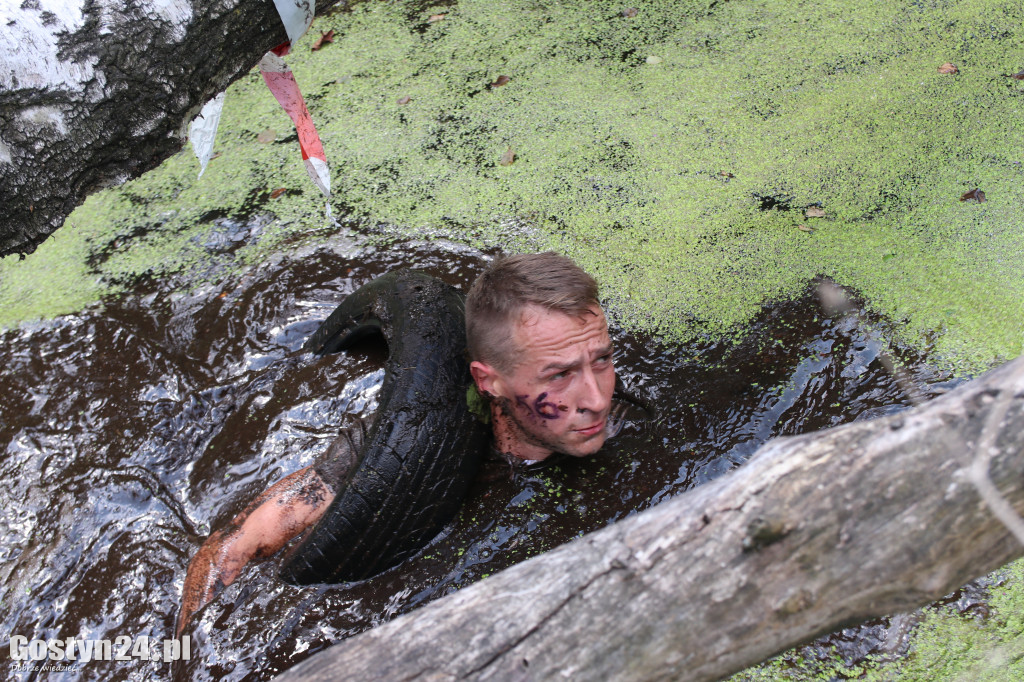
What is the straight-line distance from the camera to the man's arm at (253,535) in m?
2.44

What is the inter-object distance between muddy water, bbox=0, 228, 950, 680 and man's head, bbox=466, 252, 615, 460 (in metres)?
0.33

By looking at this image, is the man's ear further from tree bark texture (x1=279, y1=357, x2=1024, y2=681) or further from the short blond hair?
tree bark texture (x1=279, y1=357, x2=1024, y2=681)

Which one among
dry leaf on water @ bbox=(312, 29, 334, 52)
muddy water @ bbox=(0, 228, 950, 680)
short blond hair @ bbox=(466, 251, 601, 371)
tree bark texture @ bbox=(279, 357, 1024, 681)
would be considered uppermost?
dry leaf on water @ bbox=(312, 29, 334, 52)

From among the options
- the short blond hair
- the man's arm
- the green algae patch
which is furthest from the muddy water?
the short blond hair

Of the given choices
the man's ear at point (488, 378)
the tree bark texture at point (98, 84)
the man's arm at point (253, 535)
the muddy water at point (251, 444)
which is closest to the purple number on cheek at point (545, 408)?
the man's ear at point (488, 378)

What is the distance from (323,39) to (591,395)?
140 inches

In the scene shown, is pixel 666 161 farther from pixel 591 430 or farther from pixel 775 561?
pixel 775 561

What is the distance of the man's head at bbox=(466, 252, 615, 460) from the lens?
2.26 meters

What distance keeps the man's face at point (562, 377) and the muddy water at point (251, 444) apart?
1.04ft

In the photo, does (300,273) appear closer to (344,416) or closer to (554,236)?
(344,416)

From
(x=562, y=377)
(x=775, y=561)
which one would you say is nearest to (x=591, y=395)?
(x=562, y=377)

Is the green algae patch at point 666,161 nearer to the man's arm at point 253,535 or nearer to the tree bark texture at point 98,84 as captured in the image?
the man's arm at point 253,535

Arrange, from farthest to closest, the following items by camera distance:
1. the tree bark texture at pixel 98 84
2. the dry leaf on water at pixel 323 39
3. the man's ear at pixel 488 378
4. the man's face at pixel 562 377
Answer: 1. the dry leaf on water at pixel 323 39
2. the man's ear at pixel 488 378
3. the man's face at pixel 562 377
4. the tree bark texture at pixel 98 84

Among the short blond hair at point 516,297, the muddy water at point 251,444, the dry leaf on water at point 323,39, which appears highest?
the dry leaf on water at point 323,39
